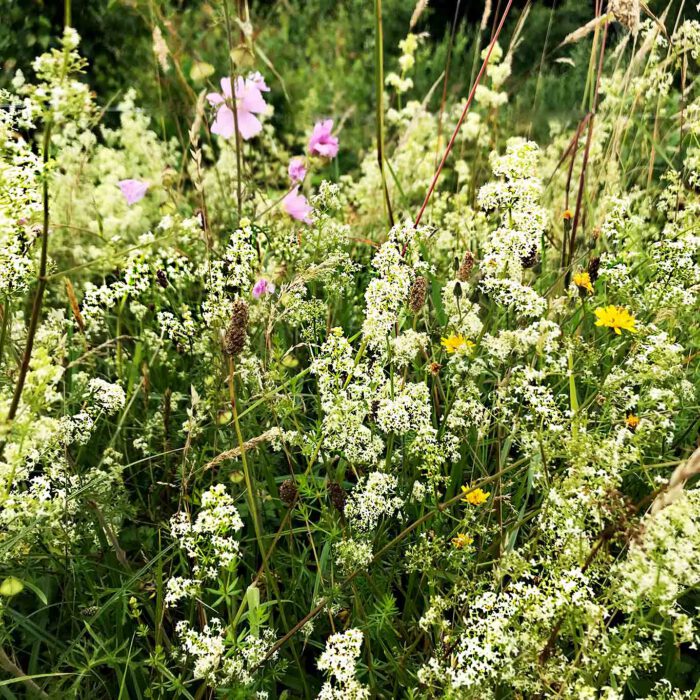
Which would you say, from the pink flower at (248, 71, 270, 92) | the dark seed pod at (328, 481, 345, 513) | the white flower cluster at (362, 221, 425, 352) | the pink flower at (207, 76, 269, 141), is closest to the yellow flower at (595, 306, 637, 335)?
the white flower cluster at (362, 221, 425, 352)

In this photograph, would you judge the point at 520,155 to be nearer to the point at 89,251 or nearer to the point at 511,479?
the point at 511,479

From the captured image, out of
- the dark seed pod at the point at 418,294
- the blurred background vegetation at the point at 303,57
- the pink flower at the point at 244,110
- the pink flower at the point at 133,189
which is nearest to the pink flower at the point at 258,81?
the pink flower at the point at 244,110

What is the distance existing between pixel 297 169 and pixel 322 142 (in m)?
0.20

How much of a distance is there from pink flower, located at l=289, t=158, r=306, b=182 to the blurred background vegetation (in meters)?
1.72

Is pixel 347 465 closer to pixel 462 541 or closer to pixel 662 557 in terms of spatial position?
pixel 462 541

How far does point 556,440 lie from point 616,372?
0.48 m

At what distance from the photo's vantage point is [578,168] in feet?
12.2

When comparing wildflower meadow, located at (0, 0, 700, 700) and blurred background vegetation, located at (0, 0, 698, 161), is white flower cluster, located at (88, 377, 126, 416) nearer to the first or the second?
wildflower meadow, located at (0, 0, 700, 700)

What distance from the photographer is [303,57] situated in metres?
8.16

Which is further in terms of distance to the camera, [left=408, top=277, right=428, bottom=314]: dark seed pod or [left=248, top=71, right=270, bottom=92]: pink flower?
[left=248, top=71, right=270, bottom=92]: pink flower

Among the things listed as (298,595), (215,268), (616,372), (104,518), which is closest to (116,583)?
(104,518)

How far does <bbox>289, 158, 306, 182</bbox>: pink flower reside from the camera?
2.65 metres

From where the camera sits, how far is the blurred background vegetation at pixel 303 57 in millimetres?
5582

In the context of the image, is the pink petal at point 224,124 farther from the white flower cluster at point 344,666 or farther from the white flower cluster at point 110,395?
the white flower cluster at point 344,666
